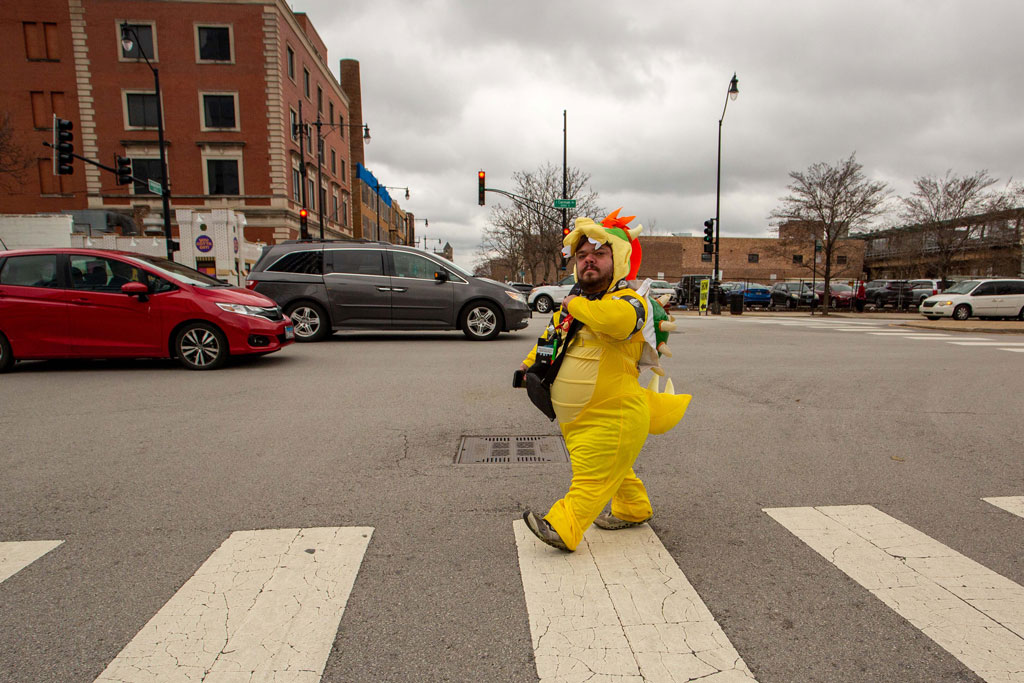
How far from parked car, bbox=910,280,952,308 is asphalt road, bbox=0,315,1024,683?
2947 centimetres

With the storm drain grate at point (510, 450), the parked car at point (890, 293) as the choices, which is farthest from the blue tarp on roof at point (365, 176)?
the storm drain grate at point (510, 450)

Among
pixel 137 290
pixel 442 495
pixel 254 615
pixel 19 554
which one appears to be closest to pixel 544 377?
pixel 442 495

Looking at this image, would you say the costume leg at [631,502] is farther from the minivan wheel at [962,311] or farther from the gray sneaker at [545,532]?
the minivan wheel at [962,311]

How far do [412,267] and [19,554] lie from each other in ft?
28.8

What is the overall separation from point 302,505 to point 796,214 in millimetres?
29131

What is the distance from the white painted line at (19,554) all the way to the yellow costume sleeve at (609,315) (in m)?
2.75

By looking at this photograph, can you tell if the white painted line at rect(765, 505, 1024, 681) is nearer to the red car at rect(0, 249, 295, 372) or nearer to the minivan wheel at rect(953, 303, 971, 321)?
the red car at rect(0, 249, 295, 372)

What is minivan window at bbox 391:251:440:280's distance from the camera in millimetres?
11164

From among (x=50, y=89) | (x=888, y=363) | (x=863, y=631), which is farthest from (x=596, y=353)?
(x=50, y=89)

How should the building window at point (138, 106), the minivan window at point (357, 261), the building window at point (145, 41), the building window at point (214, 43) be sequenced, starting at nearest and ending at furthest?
the minivan window at point (357, 261), the building window at point (145, 41), the building window at point (214, 43), the building window at point (138, 106)

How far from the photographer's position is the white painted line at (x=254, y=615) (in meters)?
1.93

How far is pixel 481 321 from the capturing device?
11.4m

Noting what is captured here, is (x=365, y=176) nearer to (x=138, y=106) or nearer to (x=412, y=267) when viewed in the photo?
(x=138, y=106)

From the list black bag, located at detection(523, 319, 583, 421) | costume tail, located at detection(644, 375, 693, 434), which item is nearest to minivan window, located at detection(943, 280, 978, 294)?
costume tail, located at detection(644, 375, 693, 434)
